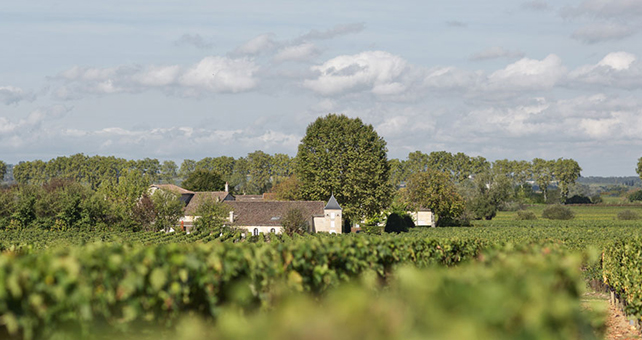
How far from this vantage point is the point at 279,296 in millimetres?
5090

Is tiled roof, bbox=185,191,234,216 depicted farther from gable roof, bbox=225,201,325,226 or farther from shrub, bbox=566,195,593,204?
shrub, bbox=566,195,593,204

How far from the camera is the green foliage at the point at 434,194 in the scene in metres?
76.8

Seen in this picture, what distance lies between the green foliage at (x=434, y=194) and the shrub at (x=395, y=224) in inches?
357

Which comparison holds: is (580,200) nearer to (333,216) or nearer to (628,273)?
(333,216)

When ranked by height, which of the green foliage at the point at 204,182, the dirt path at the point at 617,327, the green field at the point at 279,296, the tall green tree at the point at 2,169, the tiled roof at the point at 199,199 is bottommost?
the dirt path at the point at 617,327

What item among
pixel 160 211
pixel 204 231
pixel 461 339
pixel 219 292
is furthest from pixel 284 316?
pixel 160 211

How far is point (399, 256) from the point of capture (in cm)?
1026

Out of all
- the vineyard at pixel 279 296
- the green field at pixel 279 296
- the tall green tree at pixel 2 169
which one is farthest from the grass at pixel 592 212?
the tall green tree at pixel 2 169

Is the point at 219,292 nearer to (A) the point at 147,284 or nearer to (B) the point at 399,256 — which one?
(A) the point at 147,284

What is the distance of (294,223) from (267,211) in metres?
7.11

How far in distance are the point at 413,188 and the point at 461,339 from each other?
7568 cm

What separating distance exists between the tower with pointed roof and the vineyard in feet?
169

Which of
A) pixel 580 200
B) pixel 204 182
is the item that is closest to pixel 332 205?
pixel 204 182

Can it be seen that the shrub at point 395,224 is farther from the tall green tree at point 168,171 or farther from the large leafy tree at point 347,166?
the tall green tree at point 168,171
